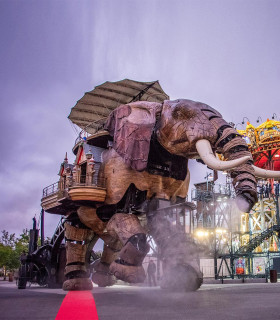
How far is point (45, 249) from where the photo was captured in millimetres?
13836

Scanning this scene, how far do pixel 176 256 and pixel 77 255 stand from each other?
296 centimetres

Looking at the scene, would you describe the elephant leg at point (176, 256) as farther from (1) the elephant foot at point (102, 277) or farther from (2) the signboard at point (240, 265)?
(2) the signboard at point (240, 265)

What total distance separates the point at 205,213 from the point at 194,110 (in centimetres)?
2288

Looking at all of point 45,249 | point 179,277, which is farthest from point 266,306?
point 45,249

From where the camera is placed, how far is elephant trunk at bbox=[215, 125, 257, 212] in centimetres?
643

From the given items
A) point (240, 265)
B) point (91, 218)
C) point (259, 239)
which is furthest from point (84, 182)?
point (240, 265)

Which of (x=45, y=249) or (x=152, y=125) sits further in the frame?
(x=45, y=249)

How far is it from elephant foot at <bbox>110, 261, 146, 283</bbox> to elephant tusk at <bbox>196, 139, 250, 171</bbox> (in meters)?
2.27

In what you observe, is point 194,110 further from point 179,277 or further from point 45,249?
point 45,249

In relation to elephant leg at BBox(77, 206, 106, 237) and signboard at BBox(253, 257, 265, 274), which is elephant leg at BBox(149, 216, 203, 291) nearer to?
elephant leg at BBox(77, 206, 106, 237)

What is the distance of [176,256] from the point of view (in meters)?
8.27

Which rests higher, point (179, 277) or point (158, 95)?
point (158, 95)

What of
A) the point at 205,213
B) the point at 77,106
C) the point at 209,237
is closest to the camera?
the point at 77,106

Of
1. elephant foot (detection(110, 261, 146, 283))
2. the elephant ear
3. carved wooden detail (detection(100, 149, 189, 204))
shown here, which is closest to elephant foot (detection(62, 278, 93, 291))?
carved wooden detail (detection(100, 149, 189, 204))
